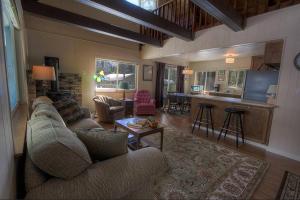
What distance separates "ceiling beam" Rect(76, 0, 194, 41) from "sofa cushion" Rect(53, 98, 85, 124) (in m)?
1.81

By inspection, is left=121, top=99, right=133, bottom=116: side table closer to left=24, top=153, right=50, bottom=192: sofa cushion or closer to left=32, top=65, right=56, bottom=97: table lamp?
left=32, top=65, right=56, bottom=97: table lamp

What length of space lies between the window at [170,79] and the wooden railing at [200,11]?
2.64 metres

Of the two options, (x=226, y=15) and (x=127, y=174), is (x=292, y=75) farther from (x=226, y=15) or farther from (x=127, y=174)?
(x=127, y=174)

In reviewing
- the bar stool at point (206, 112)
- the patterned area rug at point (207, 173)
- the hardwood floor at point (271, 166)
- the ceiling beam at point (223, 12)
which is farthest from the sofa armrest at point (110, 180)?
the bar stool at point (206, 112)

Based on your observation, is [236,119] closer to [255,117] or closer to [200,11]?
[255,117]

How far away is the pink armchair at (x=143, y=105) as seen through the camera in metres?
5.28

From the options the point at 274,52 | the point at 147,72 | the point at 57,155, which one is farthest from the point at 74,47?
the point at 274,52

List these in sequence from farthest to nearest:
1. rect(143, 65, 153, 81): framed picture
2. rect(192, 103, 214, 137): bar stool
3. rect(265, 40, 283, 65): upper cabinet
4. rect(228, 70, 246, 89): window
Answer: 1. rect(228, 70, 246, 89): window
2. rect(143, 65, 153, 81): framed picture
3. rect(192, 103, 214, 137): bar stool
4. rect(265, 40, 283, 65): upper cabinet

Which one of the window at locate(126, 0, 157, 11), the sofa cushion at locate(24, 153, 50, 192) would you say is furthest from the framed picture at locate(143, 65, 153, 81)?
the sofa cushion at locate(24, 153, 50, 192)

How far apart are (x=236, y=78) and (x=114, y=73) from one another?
5.75m

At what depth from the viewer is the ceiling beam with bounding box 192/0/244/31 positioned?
7.81 feet

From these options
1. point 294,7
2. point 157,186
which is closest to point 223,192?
point 157,186

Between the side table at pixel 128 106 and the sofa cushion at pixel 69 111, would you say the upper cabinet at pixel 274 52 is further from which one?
the sofa cushion at pixel 69 111

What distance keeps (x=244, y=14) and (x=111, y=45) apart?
4119 millimetres
